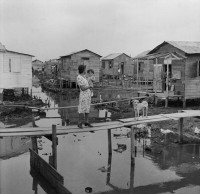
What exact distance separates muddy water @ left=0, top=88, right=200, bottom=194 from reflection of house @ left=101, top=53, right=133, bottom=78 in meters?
28.8

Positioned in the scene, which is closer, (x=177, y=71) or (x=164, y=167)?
(x=164, y=167)

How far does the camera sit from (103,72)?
45.8 m

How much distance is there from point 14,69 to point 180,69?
12.5 meters

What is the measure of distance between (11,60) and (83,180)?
16031 mm

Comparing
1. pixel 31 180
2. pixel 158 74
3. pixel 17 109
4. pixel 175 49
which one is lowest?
pixel 31 180

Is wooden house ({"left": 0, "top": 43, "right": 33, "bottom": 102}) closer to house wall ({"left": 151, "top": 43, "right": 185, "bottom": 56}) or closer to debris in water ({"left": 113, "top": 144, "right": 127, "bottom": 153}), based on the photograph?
house wall ({"left": 151, "top": 43, "right": 185, "bottom": 56})

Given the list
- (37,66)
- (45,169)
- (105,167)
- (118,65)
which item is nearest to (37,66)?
(37,66)

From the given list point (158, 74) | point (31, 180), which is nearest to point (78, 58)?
point (158, 74)

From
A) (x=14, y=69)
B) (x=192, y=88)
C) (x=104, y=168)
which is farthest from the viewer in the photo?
(x=14, y=69)

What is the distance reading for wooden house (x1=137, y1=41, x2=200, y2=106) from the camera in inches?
792

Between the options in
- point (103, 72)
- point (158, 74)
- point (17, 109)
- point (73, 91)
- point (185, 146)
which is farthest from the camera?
point (103, 72)

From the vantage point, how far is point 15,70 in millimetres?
23750

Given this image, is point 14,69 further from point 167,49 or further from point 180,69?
point 180,69

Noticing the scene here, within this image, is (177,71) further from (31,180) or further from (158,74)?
(31,180)
